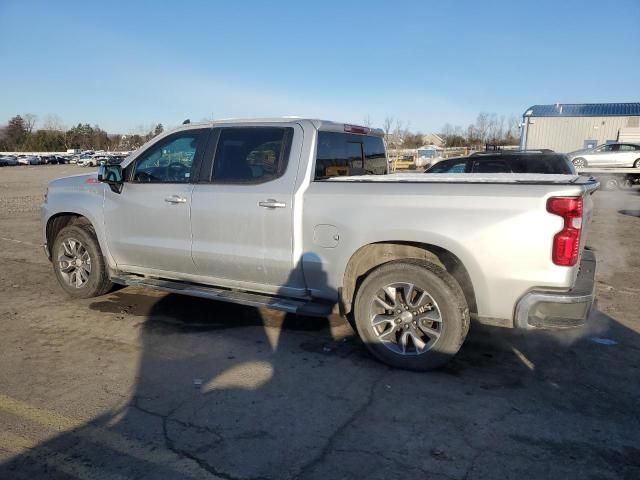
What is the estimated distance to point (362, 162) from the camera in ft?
17.2

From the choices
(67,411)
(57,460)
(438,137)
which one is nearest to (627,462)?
(57,460)

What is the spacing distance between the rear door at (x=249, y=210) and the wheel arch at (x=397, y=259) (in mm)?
455

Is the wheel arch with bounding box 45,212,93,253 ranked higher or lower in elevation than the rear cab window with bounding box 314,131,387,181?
lower

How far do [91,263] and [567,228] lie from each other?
487cm

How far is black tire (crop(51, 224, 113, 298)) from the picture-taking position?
551 cm

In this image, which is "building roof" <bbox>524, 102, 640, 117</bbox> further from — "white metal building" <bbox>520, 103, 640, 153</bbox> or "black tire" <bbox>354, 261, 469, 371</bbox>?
"black tire" <bbox>354, 261, 469, 371</bbox>

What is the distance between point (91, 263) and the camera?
5570mm

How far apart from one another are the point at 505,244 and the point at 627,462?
4.79 ft

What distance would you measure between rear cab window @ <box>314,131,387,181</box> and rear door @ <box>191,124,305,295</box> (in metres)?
0.27

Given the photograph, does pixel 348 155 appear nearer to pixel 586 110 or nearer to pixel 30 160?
pixel 586 110

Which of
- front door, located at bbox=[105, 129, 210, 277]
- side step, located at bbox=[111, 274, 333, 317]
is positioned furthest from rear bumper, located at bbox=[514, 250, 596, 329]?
front door, located at bbox=[105, 129, 210, 277]

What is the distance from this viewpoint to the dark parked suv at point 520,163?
9062mm

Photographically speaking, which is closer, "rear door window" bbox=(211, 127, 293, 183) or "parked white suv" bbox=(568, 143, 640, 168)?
"rear door window" bbox=(211, 127, 293, 183)

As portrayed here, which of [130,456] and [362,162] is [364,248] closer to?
[362,162]
